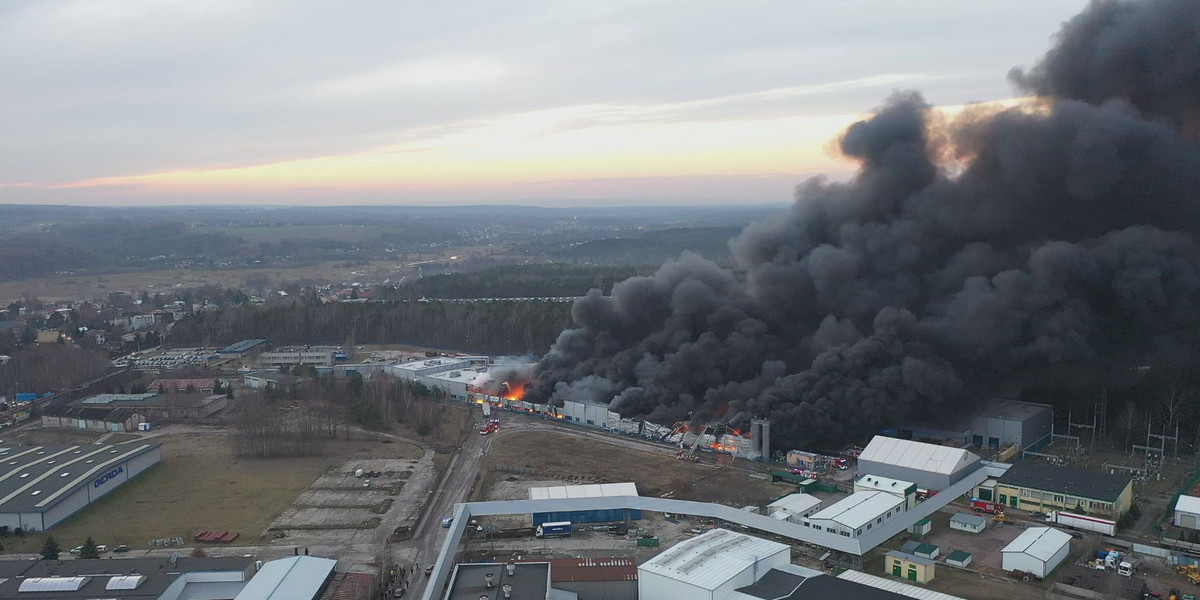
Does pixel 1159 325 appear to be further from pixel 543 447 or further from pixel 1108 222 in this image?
pixel 543 447

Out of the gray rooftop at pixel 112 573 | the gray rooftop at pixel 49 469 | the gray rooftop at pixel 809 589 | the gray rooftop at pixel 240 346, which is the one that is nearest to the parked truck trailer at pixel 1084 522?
the gray rooftop at pixel 809 589

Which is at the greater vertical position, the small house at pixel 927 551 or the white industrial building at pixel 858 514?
the white industrial building at pixel 858 514

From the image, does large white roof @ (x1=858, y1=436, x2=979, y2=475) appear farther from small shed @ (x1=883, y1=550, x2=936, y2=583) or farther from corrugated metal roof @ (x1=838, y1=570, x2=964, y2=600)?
corrugated metal roof @ (x1=838, y1=570, x2=964, y2=600)

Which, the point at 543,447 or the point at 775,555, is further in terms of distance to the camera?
the point at 543,447

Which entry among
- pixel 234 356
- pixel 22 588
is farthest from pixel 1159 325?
pixel 234 356

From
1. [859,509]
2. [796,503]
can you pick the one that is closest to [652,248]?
[796,503]

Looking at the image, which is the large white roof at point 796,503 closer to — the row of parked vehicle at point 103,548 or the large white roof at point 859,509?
the large white roof at point 859,509

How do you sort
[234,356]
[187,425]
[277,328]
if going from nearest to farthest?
[187,425] → [234,356] → [277,328]
